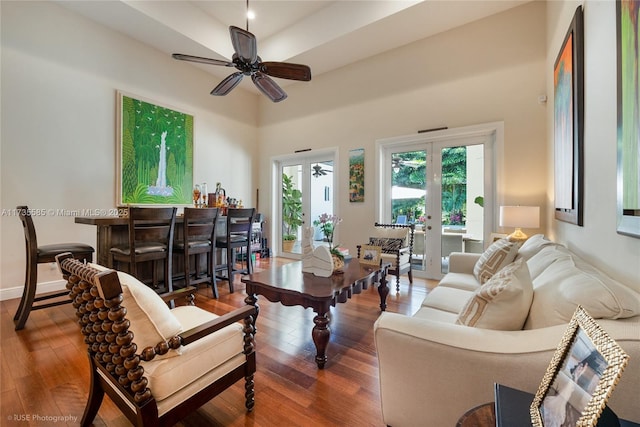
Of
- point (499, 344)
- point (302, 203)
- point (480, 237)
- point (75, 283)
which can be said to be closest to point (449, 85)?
point (480, 237)

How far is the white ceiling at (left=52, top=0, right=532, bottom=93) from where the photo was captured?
11.3 ft

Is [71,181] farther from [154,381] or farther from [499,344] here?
[499,344]

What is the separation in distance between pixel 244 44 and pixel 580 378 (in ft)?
10.2

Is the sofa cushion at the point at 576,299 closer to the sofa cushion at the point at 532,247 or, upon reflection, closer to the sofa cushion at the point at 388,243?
the sofa cushion at the point at 532,247

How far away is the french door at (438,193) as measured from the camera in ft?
12.3

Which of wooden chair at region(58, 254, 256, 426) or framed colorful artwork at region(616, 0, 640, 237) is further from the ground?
framed colorful artwork at region(616, 0, 640, 237)

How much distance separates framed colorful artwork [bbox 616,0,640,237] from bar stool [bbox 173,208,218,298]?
330cm

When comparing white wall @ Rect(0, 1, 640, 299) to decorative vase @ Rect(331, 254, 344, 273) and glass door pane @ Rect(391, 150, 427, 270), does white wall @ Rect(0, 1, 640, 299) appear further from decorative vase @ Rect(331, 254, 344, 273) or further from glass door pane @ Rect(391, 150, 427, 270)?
decorative vase @ Rect(331, 254, 344, 273)

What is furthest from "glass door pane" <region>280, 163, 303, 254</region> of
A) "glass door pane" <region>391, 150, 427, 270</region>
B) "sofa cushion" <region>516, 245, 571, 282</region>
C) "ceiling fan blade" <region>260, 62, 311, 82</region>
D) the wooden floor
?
"sofa cushion" <region>516, 245, 571, 282</region>

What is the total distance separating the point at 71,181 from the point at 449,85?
17.6 ft

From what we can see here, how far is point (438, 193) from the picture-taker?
13.2 ft

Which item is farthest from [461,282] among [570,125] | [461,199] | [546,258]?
[461,199]

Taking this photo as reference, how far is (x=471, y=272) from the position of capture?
273 centimetres

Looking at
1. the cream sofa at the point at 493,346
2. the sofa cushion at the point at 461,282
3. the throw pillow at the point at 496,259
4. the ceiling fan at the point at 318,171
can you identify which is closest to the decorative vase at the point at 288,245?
the ceiling fan at the point at 318,171
